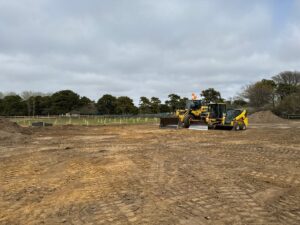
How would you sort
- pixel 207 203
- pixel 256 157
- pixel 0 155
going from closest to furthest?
pixel 207 203
pixel 256 157
pixel 0 155

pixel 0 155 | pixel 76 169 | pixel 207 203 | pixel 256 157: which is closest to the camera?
pixel 207 203

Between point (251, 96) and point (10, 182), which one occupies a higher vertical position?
point (251, 96)

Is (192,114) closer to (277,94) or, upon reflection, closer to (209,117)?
(209,117)

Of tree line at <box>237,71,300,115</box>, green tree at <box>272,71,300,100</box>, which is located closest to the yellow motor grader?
tree line at <box>237,71,300,115</box>

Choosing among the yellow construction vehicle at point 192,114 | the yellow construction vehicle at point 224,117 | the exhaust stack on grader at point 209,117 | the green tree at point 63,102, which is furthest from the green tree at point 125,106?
the yellow construction vehicle at point 224,117

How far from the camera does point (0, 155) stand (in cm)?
1087

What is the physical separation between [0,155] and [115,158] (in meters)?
4.56

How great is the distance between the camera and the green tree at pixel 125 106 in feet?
244

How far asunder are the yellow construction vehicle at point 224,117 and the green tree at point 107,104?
57858mm

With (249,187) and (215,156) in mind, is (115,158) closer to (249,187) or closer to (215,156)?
(215,156)

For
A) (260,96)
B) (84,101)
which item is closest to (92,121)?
(260,96)

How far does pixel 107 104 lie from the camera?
78.8 meters

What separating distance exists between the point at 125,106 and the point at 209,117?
5359 centimetres

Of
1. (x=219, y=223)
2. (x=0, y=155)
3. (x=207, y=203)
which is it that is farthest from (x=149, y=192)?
(x=0, y=155)
